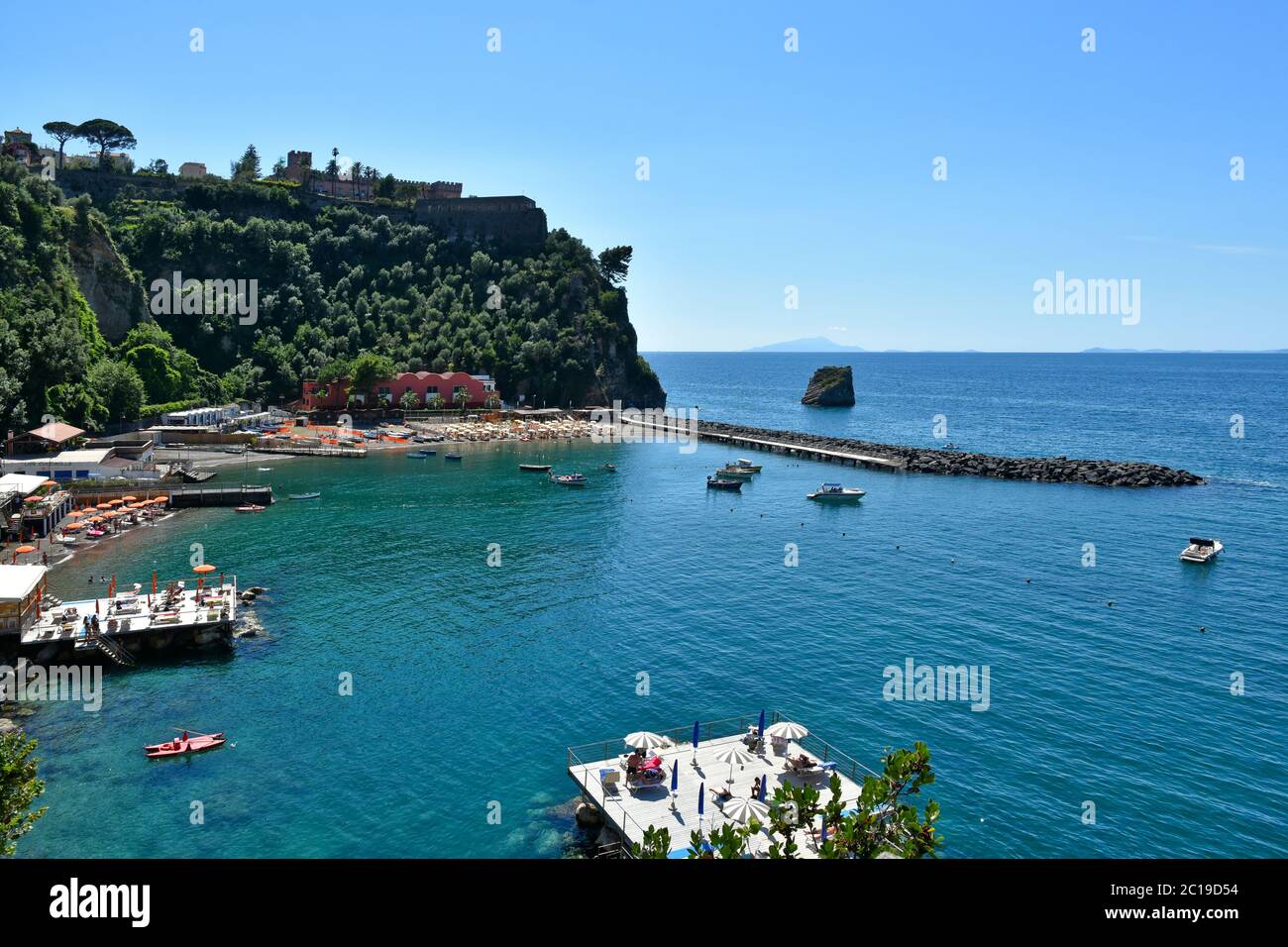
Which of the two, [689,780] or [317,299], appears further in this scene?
[317,299]

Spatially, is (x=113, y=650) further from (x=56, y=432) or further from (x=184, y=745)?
(x=56, y=432)

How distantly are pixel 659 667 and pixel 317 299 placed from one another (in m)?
123

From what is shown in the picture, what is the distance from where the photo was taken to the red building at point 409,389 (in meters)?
128

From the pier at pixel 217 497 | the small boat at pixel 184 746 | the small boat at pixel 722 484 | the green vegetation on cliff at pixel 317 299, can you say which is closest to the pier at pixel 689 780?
the small boat at pixel 184 746

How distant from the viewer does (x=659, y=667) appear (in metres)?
43.8

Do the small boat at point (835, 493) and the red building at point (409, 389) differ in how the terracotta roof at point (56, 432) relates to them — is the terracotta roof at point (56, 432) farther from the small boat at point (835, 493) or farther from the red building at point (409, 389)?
the small boat at point (835, 493)

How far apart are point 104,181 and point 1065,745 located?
568 ft

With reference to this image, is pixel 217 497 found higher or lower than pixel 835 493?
higher

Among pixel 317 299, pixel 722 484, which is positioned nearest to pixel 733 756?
pixel 722 484

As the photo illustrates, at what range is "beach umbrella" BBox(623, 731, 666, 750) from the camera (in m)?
32.4

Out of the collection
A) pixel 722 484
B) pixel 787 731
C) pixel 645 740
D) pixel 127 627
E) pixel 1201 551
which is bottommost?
pixel 645 740

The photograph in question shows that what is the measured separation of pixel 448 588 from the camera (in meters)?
56.5

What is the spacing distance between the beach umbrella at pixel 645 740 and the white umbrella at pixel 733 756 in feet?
7.59
